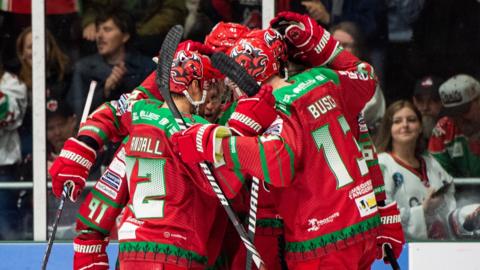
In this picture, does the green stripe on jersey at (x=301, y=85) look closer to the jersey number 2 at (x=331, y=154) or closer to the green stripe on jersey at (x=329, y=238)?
the jersey number 2 at (x=331, y=154)

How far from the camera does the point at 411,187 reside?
264 inches

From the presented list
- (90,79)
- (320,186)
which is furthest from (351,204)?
(90,79)

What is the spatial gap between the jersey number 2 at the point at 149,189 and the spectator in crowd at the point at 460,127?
2.61m

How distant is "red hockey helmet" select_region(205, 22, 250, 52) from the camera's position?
4789 millimetres

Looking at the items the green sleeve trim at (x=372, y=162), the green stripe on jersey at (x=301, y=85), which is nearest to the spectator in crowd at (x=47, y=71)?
the green sleeve trim at (x=372, y=162)

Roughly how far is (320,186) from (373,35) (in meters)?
2.53

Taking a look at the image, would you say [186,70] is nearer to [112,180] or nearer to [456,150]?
[112,180]

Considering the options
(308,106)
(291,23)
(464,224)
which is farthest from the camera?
(464,224)

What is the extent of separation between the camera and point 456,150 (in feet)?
21.9

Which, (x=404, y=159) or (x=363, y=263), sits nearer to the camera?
(x=363, y=263)

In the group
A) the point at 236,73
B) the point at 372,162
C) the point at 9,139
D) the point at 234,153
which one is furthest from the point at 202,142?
the point at 9,139

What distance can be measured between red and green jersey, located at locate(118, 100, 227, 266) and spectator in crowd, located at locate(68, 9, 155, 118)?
243 centimetres

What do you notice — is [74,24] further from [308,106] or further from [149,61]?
[308,106]

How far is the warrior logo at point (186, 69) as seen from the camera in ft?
14.5
